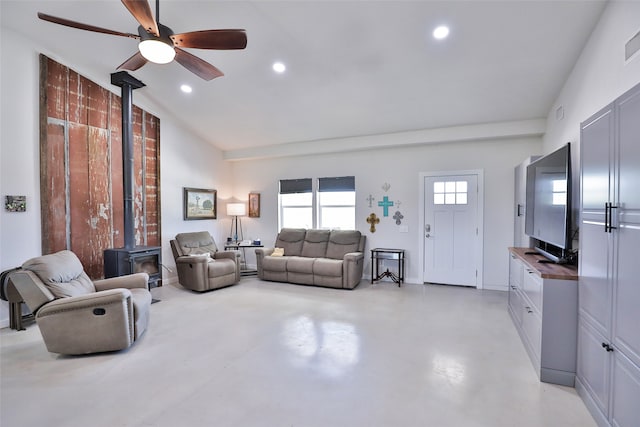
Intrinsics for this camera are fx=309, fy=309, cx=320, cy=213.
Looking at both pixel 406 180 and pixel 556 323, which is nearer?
pixel 556 323

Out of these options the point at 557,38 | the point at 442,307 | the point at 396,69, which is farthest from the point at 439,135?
the point at 442,307

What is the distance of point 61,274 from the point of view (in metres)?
3.14

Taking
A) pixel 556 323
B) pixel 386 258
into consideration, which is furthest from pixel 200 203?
pixel 556 323

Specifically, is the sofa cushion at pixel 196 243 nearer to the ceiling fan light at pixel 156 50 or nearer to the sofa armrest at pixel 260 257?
the sofa armrest at pixel 260 257

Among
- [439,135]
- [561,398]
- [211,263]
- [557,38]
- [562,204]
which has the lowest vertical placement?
[561,398]

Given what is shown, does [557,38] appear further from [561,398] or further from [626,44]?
[561,398]

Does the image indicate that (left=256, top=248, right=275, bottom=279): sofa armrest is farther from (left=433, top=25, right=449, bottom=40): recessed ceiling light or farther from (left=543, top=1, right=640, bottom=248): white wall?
(left=543, top=1, right=640, bottom=248): white wall

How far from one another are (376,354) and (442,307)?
5.90 ft

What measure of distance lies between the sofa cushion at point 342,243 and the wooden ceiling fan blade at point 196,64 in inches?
139

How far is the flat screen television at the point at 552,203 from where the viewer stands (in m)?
2.62

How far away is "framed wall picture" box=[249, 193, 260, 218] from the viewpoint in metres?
6.97

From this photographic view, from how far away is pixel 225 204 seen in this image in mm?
7059

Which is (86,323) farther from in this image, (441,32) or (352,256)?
(441,32)

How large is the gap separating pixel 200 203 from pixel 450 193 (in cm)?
482
